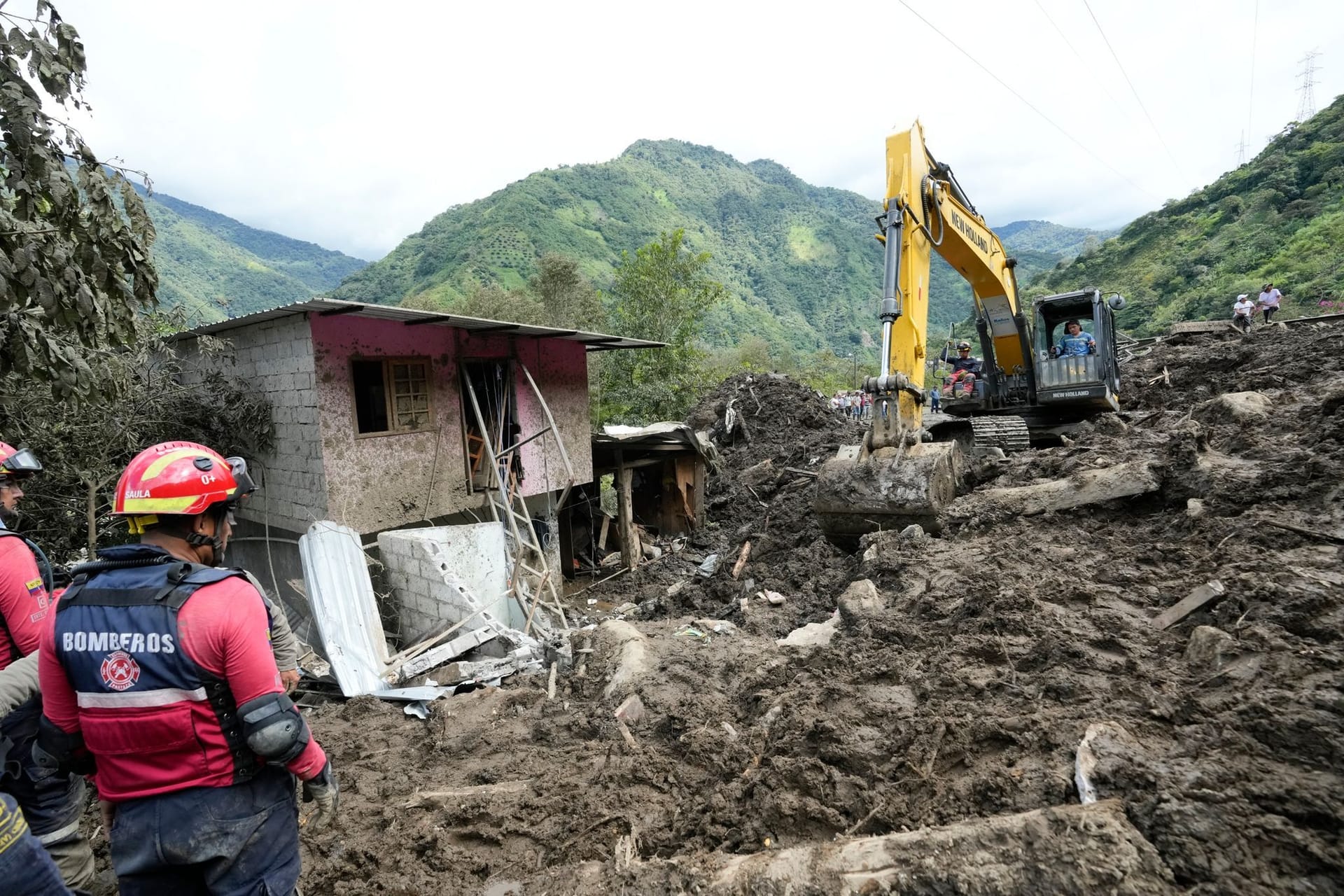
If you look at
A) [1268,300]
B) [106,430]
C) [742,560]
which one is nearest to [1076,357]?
[742,560]

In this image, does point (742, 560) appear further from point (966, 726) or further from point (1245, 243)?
point (1245, 243)

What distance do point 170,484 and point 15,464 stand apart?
1825mm

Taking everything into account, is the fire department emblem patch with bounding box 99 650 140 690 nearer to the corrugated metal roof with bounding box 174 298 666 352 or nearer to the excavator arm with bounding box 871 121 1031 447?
the corrugated metal roof with bounding box 174 298 666 352

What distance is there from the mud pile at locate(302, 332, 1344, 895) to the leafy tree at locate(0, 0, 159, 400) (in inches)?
119

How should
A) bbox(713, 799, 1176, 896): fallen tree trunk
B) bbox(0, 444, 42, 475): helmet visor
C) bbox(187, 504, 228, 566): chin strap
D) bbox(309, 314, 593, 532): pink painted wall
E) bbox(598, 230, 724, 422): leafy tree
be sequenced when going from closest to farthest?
bbox(713, 799, 1176, 896): fallen tree trunk → bbox(187, 504, 228, 566): chin strap → bbox(0, 444, 42, 475): helmet visor → bbox(309, 314, 593, 532): pink painted wall → bbox(598, 230, 724, 422): leafy tree

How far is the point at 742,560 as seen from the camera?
860 cm

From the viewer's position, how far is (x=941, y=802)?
2547 millimetres

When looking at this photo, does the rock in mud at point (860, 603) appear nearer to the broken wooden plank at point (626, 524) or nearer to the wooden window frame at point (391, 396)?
the wooden window frame at point (391, 396)

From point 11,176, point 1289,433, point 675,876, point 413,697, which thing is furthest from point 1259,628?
point 11,176

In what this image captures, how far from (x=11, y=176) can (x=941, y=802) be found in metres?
5.27

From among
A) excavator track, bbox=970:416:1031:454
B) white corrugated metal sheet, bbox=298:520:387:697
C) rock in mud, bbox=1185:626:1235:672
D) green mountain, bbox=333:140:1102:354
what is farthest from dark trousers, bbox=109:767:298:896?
green mountain, bbox=333:140:1102:354

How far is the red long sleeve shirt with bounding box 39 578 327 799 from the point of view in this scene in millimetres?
1971

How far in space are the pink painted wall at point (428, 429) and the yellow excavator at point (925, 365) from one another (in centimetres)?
518

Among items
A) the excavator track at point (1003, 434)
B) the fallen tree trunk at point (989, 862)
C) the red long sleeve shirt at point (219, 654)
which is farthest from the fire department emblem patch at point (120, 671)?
the excavator track at point (1003, 434)
